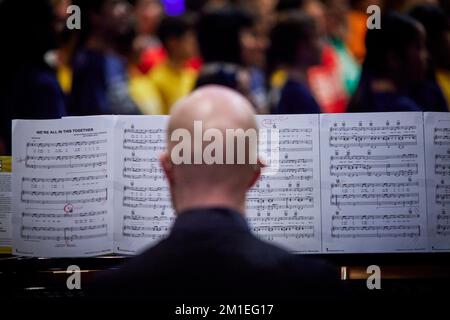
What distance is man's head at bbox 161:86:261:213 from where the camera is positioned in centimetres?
187

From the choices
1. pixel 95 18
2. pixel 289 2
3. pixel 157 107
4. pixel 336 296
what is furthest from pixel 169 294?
pixel 289 2

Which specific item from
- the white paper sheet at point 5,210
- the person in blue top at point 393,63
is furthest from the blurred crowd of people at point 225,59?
the white paper sheet at point 5,210

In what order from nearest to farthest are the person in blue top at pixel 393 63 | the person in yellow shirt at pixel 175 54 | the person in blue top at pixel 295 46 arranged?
the person in blue top at pixel 393 63 → the person in blue top at pixel 295 46 → the person in yellow shirt at pixel 175 54

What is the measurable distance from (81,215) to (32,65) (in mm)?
792

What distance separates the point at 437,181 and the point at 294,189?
534 millimetres

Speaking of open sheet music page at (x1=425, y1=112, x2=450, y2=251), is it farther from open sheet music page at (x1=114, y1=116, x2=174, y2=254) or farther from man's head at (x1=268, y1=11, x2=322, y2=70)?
man's head at (x1=268, y1=11, x2=322, y2=70)

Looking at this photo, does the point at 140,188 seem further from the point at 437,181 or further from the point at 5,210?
the point at 437,181

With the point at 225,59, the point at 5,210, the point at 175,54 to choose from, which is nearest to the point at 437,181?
the point at 225,59

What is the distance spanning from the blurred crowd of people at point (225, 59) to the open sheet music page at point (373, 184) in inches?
10.7

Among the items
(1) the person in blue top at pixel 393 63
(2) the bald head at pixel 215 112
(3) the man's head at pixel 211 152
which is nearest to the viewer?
(3) the man's head at pixel 211 152

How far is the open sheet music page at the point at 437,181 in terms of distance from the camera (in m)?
2.48

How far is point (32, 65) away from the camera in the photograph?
2889 millimetres

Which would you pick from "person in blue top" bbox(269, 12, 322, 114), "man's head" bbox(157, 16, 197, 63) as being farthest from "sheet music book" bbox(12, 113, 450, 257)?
"man's head" bbox(157, 16, 197, 63)

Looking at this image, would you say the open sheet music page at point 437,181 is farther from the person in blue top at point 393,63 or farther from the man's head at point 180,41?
the man's head at point 180,41
